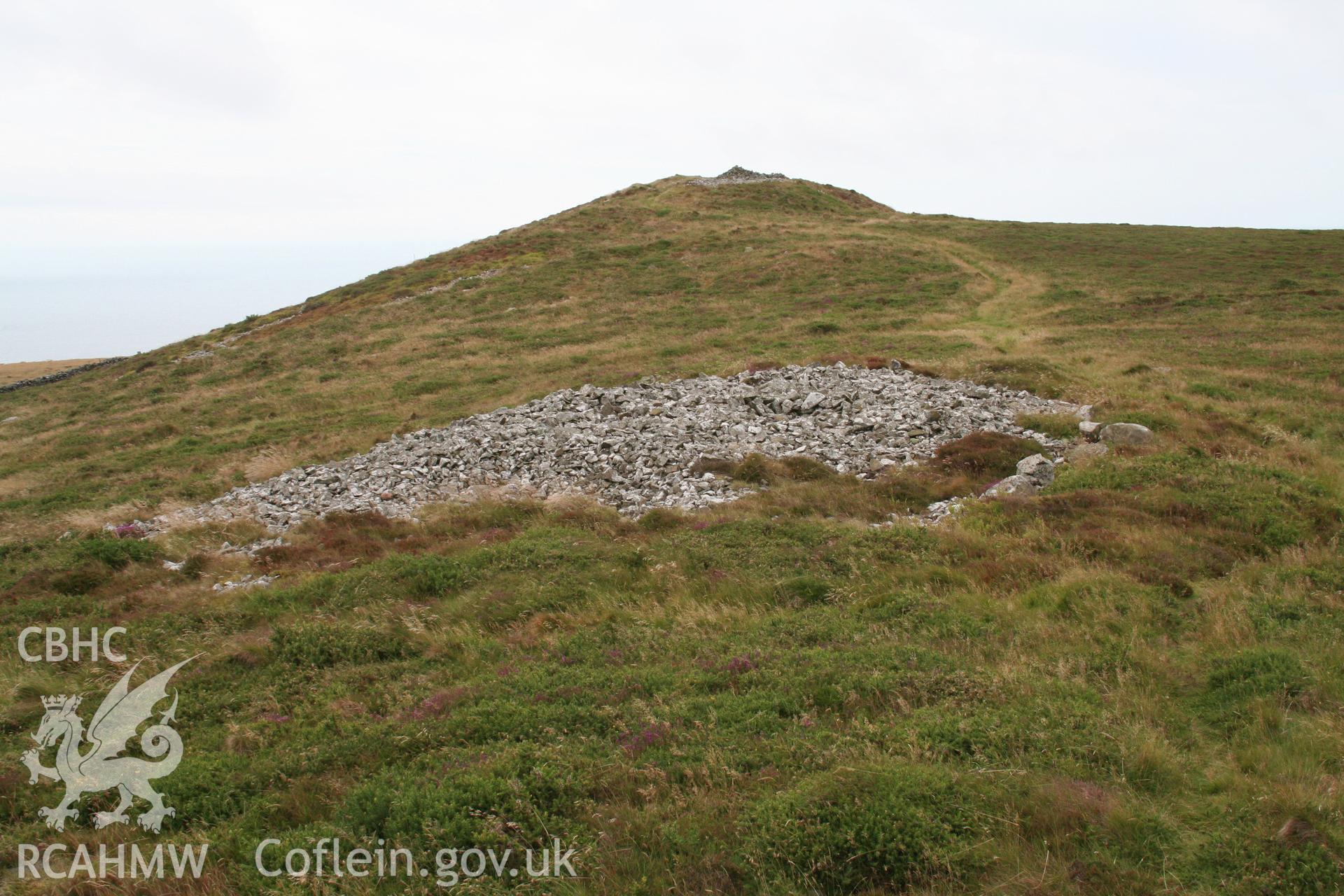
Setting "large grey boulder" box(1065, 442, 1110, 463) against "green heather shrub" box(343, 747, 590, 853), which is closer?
"green heather shrub" box(343, 747, 590, 853)

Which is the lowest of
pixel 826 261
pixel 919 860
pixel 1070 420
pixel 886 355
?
pixel 919 860

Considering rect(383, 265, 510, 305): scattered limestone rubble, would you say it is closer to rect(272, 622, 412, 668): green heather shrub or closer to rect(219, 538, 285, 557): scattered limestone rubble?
rect(219, 538, 285, 557): scattered limestone rubble

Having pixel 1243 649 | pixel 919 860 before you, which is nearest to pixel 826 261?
pixel 1243 649

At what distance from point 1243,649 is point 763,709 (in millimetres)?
5273

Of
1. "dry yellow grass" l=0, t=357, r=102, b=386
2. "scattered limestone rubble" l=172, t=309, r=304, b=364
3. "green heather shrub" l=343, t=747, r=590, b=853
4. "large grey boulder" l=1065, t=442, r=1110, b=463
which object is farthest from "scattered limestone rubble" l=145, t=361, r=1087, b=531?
"dry yellow grass" l=0, t=357, r=102, b=386

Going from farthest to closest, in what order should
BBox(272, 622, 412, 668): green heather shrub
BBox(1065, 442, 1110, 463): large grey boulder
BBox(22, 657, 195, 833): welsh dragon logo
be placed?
→ BBox(1065, 442, 1110, 463): large grey boulder → BBox(272, 622, 412, 668): green heather shrub → BBox(22, 657, 195, 833): welsh dragon logo

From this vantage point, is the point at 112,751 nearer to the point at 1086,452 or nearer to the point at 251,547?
the point at 251,547

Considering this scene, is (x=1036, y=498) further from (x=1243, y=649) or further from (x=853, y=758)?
(x=853, y=758)

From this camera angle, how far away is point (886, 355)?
2880 centimetres

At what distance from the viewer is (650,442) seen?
749 inches

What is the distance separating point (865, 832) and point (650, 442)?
14.2 m

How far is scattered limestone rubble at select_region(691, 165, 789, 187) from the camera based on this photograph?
86.9 m

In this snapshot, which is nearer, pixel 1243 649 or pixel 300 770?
pixel 300 770

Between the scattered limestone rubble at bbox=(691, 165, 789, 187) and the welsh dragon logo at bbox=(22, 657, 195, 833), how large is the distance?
8475 cm
